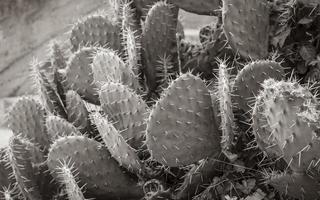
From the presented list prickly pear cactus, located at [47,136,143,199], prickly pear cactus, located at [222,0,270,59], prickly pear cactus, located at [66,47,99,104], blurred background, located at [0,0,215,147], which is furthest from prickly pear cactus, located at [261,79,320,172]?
blurred background, located at [0,0,215,147]

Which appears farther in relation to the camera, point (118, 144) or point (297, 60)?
point (297, 60)

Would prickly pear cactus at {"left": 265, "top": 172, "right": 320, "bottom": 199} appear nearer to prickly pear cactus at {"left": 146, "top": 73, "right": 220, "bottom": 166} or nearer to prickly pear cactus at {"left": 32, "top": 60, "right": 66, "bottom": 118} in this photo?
prickly pear cactus at {"left": 146, "top": 73, "right": 220, "bottom": 166}

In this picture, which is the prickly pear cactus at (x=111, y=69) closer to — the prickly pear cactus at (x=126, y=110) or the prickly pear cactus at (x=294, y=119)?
the prickly pear cactus at (x=126, y=110)

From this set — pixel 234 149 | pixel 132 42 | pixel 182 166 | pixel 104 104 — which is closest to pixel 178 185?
pixel 182 166

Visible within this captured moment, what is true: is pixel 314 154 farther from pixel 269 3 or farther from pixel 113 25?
pixel 113 25

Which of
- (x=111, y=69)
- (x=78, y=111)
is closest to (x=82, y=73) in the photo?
(x=78, y=111)

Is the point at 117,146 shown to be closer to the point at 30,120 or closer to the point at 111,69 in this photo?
the point at 111,69
